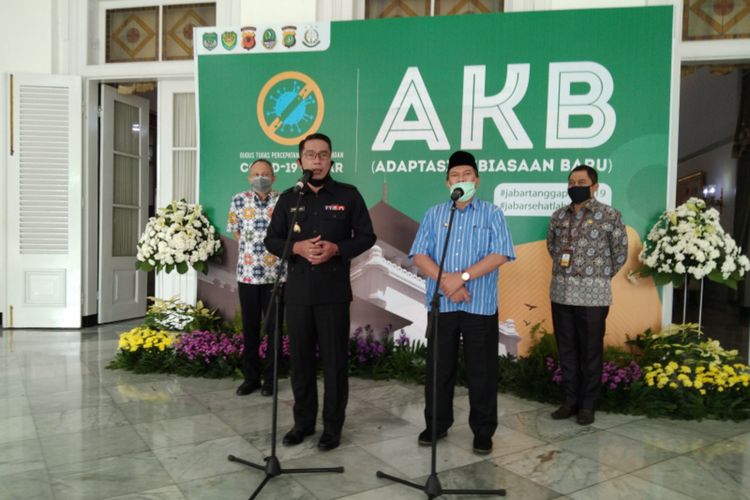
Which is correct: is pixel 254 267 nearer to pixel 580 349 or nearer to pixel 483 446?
pixel 483 446

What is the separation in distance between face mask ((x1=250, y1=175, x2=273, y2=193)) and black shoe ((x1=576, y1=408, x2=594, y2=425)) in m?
2.62

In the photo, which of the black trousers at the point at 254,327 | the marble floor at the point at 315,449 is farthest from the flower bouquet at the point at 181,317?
the black trousers at the point at 254,327

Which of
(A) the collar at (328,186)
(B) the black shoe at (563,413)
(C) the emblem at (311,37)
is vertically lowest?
(B) the black shoe at (563,413)

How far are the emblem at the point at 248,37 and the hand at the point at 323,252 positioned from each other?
2.83m

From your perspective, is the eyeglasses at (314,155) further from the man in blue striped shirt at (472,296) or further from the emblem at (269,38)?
the emblem at (269,38)

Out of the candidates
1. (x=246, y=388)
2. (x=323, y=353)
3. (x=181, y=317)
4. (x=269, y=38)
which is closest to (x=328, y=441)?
(x=323, y=353)

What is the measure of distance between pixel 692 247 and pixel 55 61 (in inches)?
257

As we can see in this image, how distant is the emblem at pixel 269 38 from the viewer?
4.79 m

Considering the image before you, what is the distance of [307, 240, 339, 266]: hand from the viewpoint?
108 inches

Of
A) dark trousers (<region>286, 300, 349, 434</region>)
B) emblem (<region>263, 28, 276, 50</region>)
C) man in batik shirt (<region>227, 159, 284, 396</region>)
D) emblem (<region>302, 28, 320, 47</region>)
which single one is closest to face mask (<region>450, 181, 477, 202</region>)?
dark trousers (<region>286, 300, 349, 434</region>)

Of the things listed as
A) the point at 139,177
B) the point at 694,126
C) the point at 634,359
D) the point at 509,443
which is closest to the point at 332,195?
the point at 509,443

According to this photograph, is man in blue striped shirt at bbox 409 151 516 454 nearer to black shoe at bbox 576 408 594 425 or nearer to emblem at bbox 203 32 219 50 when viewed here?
black shoe at bbox 576 408 594 425

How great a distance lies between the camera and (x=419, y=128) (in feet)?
14.8

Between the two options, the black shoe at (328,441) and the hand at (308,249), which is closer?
the hand at (308,249)
